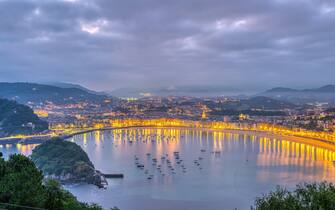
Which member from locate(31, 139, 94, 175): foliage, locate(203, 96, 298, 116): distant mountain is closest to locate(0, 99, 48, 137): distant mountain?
locate(31, 139, 94, 175): foliage

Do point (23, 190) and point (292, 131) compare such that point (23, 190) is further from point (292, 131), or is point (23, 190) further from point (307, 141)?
point (292, 131)

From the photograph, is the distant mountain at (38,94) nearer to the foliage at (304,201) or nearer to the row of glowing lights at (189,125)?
the row of glowing lights at (189,125)

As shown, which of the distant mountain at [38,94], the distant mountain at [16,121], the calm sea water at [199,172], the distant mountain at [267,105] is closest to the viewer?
the calm sea water at [199,172]

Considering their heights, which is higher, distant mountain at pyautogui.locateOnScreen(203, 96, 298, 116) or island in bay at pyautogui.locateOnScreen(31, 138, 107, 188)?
distant mountain at pyautogui.locateOnScreen(203, 96, 298, 116)

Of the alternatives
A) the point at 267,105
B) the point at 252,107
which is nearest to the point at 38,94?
the point at 252,107

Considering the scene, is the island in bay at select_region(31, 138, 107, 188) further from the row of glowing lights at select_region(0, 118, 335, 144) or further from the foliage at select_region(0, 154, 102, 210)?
the row of glowing lights at select_region(0, 118, 335, 144)

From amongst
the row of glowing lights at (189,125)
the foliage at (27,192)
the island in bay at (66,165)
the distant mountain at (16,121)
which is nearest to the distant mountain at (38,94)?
the row of glowing lights at (189,125)

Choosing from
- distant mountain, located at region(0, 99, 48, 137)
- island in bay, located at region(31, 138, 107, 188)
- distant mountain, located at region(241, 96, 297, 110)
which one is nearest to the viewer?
island in bay, located at region(31, 138, 107, 188)
